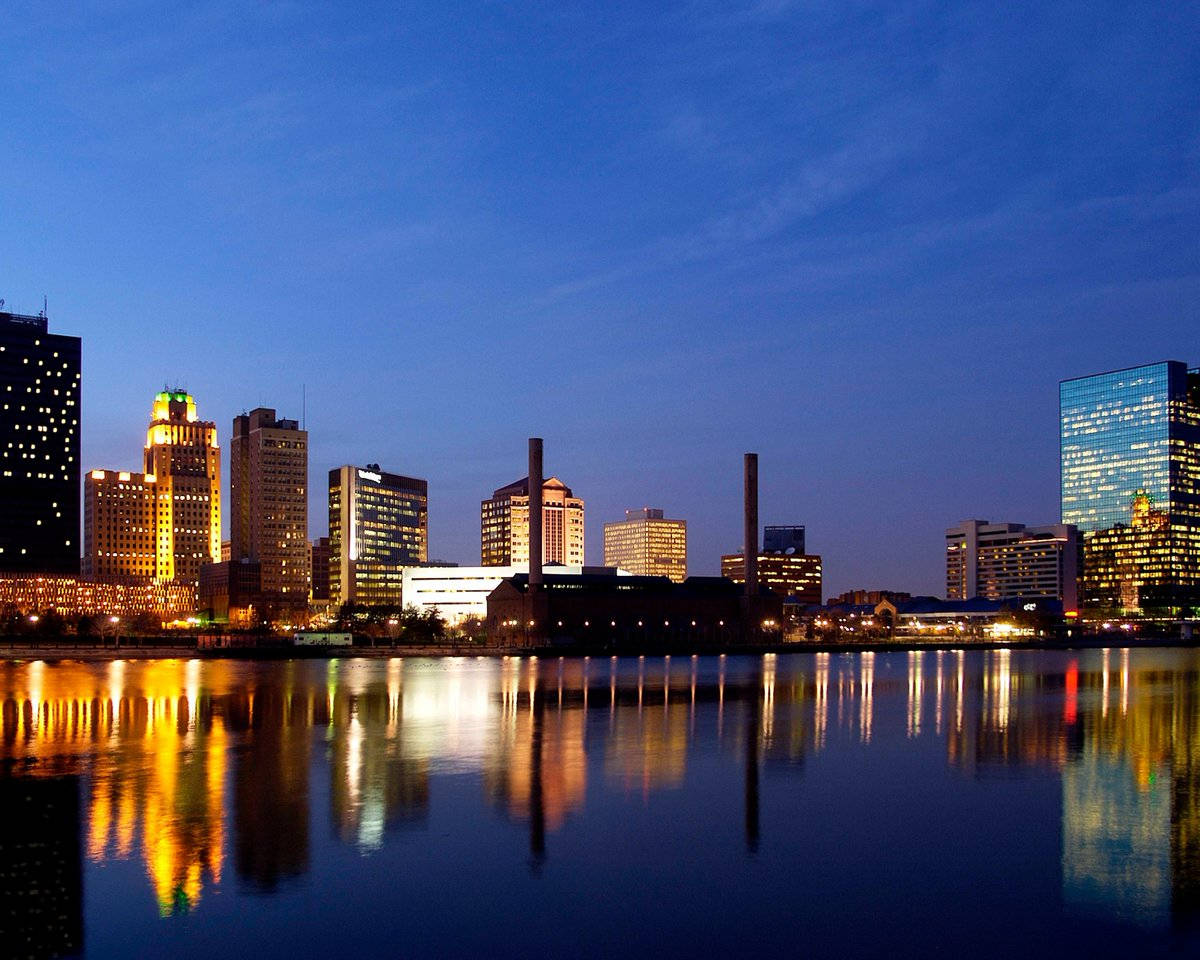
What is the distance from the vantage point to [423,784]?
28922mm

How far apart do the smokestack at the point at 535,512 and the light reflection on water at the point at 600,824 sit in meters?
116

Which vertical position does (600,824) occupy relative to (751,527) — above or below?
below

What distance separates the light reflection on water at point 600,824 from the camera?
57.2ft

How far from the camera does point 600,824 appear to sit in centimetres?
2412

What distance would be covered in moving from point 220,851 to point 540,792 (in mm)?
8716

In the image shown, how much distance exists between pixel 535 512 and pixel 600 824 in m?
146

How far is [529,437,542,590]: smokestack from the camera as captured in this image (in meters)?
166

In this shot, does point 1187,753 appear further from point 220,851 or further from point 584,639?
point 584,639

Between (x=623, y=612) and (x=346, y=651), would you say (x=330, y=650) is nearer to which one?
(x=346, y=651)

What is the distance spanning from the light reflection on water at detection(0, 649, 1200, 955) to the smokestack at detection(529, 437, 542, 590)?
381 ft

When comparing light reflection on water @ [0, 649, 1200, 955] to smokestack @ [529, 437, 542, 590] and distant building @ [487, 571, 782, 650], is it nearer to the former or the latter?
distant building @ [487, 571, 782, 650]

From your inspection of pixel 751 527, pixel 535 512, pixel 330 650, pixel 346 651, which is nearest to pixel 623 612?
pixel 535 512

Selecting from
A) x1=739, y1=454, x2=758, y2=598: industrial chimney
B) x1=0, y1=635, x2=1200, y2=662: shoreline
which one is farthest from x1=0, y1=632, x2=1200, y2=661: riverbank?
x1=739, y1=454, x2=758, y2=598: industrial chimney

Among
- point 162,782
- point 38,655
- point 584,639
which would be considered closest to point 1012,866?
point 162,782
